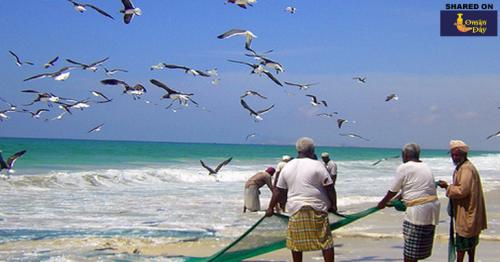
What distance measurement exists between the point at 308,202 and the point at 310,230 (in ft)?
0.86

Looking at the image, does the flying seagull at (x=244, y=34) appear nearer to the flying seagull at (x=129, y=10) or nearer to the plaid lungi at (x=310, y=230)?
the flying seagull at (x=129, y=10)

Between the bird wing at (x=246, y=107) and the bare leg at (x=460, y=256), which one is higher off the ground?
the bird wing at (x=246, y=107)

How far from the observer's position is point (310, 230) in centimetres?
591

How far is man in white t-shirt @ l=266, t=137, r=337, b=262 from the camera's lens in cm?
588

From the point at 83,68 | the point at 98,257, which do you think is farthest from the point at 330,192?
the point at 83,68

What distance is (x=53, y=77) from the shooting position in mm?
13406

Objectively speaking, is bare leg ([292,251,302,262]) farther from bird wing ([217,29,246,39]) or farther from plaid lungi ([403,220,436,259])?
bird wing ([217,29,246,39])

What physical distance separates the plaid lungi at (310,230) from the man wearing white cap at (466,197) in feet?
4.06

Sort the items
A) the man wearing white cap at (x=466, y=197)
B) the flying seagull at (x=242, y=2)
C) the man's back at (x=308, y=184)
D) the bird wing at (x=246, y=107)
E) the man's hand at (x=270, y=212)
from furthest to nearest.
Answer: the bird wing at (x=246, y=107), the flying seagull at (x=242, y=2), the man's hand at (x=270, y=212), the man wearing white cap at (x=466, y=197), the man's back at (x=308, y=184)

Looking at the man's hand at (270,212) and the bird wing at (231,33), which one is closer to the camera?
the man's hand at (270,212)

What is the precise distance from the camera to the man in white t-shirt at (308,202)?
588 cm

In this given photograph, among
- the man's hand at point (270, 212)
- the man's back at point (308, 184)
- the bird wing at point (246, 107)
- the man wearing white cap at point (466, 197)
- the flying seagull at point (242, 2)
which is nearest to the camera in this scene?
the man's back at point (308, 184)

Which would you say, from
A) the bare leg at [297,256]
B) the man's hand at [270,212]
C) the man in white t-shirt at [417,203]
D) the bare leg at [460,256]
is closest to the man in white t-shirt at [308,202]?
the bare leg at [297,256]

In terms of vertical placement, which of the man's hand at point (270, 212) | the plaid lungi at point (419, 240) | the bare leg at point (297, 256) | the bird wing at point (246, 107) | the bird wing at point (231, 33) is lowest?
the bare leg at point (297, 256)
